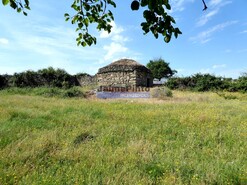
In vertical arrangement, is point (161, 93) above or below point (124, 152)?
above

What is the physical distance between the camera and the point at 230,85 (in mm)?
22844

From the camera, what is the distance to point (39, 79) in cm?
2738

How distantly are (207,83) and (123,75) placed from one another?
8.38 meters

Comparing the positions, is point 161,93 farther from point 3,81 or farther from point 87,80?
point 3,81

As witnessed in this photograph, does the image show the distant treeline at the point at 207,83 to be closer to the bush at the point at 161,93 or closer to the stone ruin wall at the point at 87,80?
the bush at the point at 161,93

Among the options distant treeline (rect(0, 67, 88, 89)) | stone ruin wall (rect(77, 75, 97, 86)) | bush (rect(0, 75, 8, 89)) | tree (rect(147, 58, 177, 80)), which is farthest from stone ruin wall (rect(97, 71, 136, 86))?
tree (rect(147, 58, 177, 80))

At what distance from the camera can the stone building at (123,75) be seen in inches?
953

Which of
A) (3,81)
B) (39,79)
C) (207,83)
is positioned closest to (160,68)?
(207,83)

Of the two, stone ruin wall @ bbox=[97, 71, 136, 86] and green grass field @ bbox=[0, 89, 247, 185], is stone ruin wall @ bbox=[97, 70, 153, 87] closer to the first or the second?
stone ruin wall @ bbox=[97, 71, 136, 86]

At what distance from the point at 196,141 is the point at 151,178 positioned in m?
2.34

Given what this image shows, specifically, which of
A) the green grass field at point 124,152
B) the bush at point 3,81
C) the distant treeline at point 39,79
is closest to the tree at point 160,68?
the distant treeline at point 39,79

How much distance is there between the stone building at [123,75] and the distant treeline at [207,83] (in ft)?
11.3

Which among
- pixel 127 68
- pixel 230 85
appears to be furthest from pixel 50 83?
pixel 230 85

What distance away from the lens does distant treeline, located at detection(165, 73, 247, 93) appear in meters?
22.3
